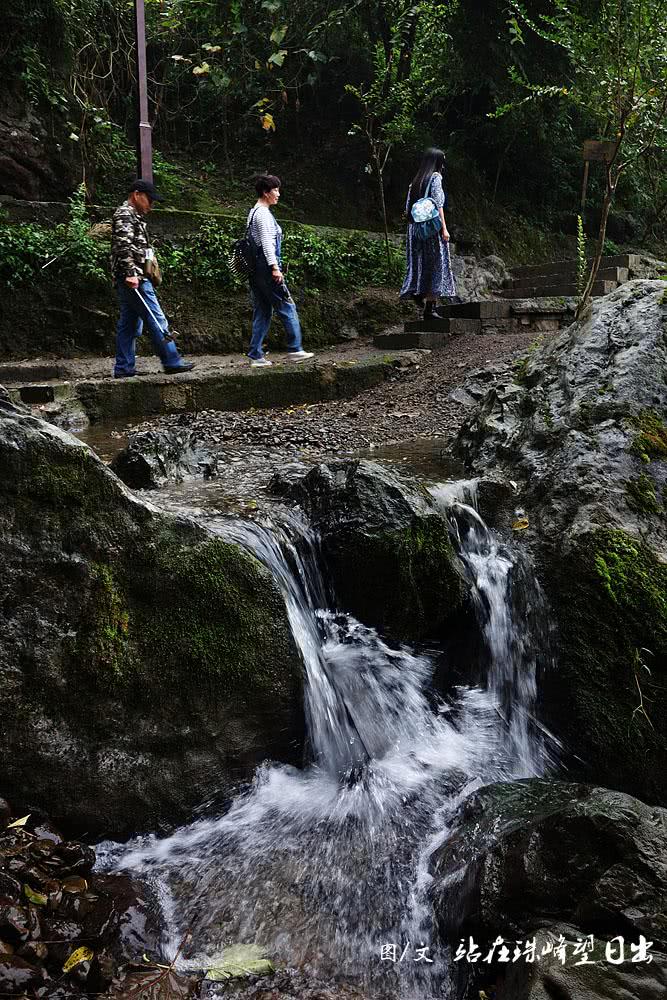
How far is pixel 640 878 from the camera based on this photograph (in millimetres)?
2430

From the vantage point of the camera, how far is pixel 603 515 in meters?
3.94

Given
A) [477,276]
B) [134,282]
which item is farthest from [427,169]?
[134,282]

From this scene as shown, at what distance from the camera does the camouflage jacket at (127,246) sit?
272 inches

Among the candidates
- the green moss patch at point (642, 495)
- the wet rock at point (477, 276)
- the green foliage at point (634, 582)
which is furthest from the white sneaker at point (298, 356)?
the green foliage at point (634, 582)

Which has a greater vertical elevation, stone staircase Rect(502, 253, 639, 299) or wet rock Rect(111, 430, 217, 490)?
stone staircase Rect(502, 253, 639, 299)

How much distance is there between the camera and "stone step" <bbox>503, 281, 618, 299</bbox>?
10.3 metres

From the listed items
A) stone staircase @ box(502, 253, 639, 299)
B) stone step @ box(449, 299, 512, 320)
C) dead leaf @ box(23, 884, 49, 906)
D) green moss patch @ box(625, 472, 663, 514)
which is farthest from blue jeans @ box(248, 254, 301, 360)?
dead leaf @ box(23, 884, 49, 906)

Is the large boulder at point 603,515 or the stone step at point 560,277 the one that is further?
the stone step at point 560,277

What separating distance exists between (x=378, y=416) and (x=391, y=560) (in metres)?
3.52

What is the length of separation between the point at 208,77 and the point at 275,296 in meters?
9.91

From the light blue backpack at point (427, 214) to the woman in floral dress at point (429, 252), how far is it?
28mm

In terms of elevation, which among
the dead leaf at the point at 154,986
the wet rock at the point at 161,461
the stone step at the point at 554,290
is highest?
the stone step at the point at 554,290

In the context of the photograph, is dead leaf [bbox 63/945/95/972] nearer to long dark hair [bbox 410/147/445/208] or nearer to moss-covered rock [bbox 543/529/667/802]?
moss-covered rock [bbox 543/529/667/802]

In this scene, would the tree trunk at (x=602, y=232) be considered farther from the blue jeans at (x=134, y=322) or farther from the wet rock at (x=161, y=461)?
the blue jeans at (x=134, y=322)
